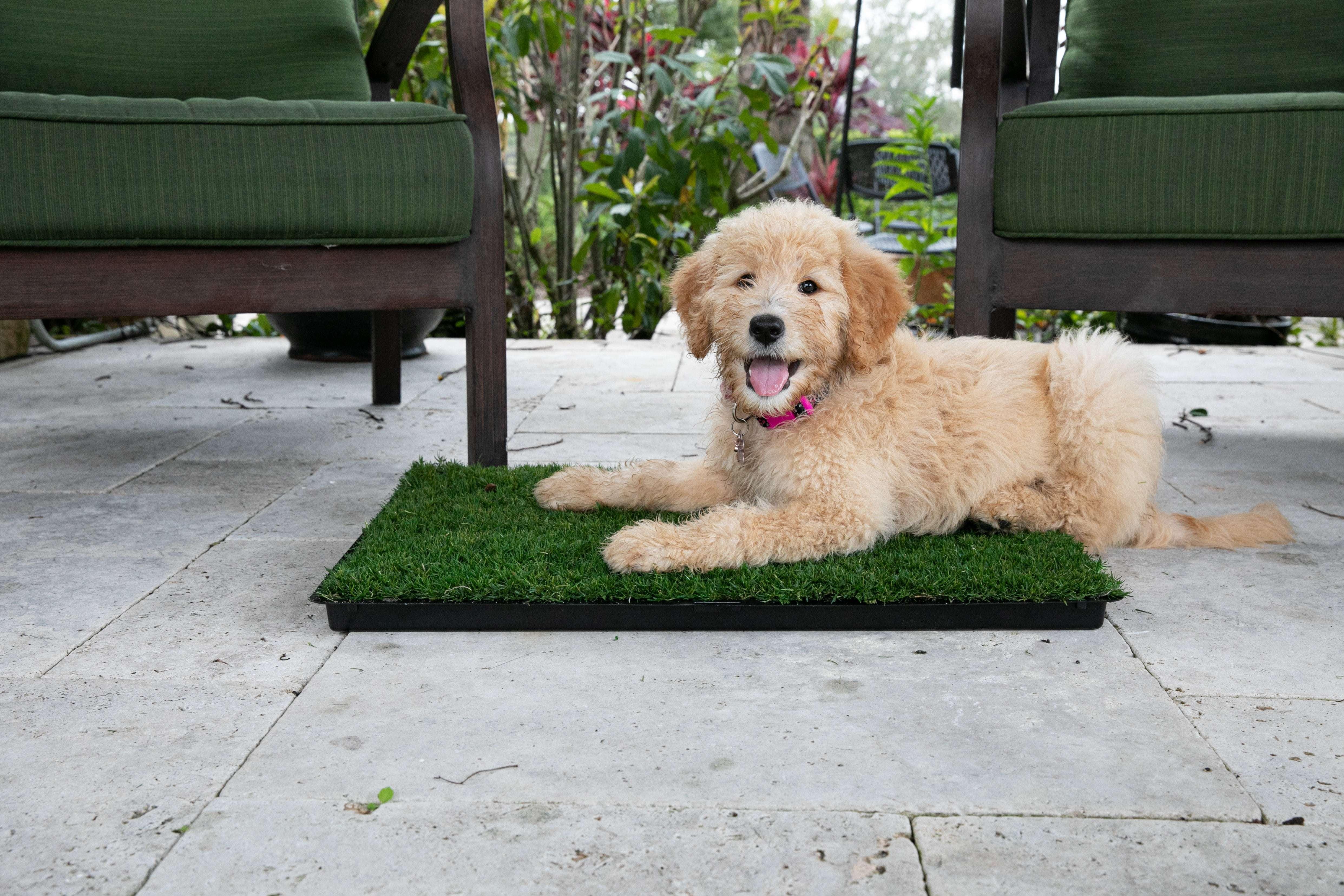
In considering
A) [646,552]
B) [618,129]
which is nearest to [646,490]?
[646,552]

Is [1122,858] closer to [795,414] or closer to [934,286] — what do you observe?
[795,414]

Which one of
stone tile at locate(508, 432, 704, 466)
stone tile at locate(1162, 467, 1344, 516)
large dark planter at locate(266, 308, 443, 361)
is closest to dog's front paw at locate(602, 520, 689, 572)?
stone tile at locate(508, 432, 704, 466)

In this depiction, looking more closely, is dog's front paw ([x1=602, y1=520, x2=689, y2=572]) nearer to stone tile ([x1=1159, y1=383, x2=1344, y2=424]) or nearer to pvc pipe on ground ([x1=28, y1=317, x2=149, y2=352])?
stone tile ([x1=1159, y1=383, x2=1344, y2=424])

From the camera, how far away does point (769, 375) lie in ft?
7.78

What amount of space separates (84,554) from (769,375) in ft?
5.54

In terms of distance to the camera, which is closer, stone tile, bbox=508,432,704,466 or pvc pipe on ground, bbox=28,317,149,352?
stone tile, bbox=508,432,704,466

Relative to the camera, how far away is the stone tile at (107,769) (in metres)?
1.36

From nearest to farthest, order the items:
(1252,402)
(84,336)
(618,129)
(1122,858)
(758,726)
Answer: (1122,858) < (758,726) < (1252,402) < (84,336) < (618,129)

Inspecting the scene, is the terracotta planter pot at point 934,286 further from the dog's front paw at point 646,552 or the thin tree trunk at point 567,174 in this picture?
the dog's front paw at point 646,552

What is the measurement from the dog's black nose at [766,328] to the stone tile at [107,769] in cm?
116

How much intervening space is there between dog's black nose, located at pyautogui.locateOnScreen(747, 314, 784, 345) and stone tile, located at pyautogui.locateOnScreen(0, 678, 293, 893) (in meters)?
1.16

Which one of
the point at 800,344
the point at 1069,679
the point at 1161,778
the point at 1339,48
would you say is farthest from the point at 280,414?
the point at 1339,48

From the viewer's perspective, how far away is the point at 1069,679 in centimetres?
189

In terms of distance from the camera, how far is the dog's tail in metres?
2.63
